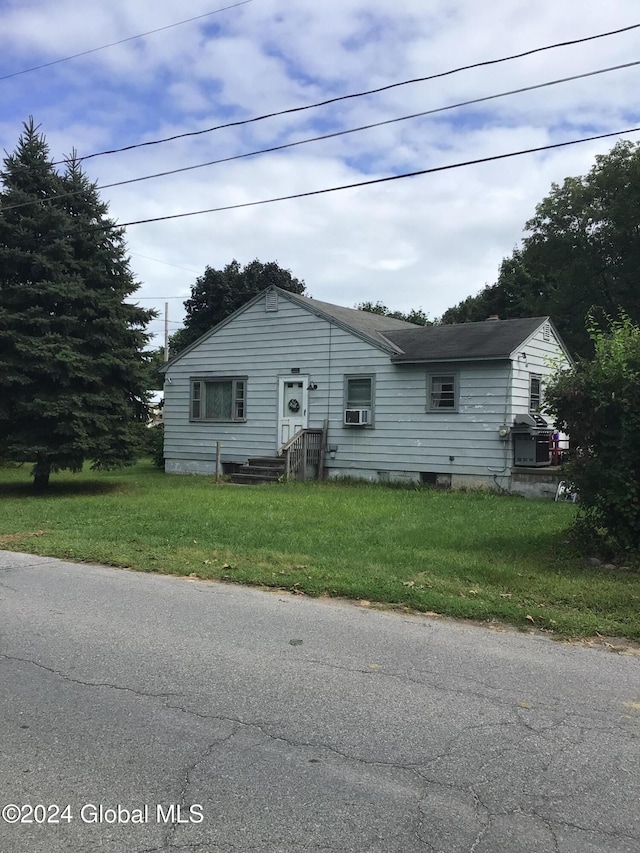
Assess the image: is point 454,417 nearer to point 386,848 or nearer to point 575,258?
point 386,848

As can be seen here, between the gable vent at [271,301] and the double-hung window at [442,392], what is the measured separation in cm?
528

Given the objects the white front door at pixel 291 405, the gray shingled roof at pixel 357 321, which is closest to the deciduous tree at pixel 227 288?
the gray shingled roof at pixel 357 321

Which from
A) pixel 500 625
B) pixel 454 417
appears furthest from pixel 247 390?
pixel 500 625

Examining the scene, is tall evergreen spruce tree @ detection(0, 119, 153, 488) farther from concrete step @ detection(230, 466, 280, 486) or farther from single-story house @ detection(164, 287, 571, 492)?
single-story house @ detection(164, 287, 571, 492)

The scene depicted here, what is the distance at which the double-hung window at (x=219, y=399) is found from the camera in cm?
1984

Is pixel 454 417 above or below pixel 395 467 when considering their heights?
above

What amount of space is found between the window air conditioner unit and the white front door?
57.8 inches

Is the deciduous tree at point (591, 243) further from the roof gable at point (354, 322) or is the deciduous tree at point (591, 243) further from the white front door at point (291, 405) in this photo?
the white front door at point (291, 405)

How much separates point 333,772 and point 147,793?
2.83 feet

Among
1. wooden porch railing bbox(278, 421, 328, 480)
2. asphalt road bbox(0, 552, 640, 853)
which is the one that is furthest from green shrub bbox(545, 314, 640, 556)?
wooden porch railing bbox(278, 421, 328, 480)

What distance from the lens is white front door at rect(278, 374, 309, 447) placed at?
1864 cm

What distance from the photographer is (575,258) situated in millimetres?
29891

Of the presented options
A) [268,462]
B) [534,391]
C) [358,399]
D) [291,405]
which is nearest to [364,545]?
[268,462]

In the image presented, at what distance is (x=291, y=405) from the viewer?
18859 mm
